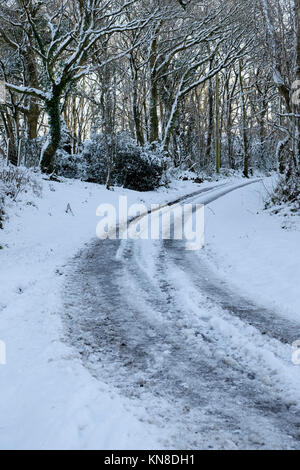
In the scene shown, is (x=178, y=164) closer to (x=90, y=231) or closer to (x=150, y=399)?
(x=90, y=231)

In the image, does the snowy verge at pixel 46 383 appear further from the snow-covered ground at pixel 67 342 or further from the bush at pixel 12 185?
the bush at pixel 12 185

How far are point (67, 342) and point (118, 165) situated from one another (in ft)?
54.3

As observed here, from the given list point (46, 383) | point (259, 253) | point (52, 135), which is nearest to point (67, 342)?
point (46, 383)

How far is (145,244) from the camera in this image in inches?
331

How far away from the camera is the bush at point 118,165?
19156 mm

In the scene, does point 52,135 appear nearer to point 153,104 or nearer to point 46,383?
point 153,104

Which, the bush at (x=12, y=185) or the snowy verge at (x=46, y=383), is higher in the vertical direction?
the bush at (x=12, y=185)

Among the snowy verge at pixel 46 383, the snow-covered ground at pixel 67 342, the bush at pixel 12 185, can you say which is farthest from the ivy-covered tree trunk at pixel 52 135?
the snowy verge at pixel 46 383

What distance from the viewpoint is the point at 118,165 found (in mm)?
19594

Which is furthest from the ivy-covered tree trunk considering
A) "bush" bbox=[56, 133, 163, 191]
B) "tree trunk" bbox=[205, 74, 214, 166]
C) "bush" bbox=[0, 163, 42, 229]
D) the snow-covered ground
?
"tree trunk" bbox=[205, 74, 214, 166]

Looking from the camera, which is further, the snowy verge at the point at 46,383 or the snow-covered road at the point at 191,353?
the snow-covered road at the point at 191,353

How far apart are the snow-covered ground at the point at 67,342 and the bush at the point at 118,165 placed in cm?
961

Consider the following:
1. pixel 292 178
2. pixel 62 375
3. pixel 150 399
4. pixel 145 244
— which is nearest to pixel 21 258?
pixel 145 244
